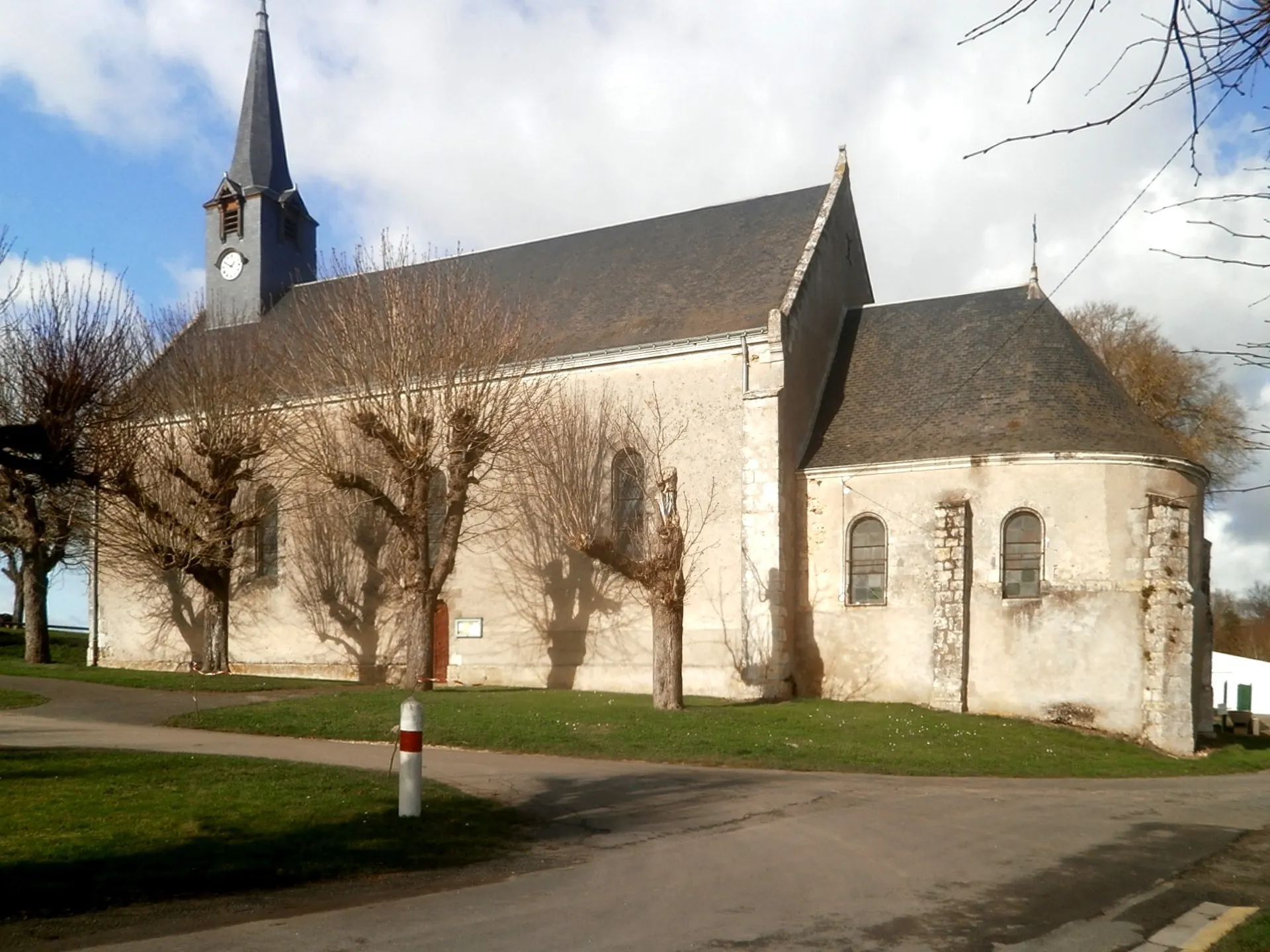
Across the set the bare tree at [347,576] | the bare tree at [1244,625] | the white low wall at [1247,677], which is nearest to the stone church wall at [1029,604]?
the bare tree at [347,576]

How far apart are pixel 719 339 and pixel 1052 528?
7.88m

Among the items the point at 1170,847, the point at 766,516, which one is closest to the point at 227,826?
the point at 1170,847

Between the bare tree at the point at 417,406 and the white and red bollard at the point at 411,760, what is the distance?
533 inches

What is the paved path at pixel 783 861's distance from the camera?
641 centimetres

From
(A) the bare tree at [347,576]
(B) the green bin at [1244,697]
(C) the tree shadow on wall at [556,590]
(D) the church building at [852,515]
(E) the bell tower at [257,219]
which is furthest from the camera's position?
(B) the green bin at [1244,697]

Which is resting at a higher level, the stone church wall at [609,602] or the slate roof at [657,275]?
the slate roof at [657,275]

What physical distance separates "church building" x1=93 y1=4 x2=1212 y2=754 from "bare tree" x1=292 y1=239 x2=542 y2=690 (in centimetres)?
329

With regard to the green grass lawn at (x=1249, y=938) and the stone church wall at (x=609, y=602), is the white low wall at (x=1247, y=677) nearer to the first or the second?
the stone church wall at (x=609, y=602)

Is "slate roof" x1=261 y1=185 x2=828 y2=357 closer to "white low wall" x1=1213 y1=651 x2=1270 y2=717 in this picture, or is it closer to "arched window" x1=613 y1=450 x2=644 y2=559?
"arched window" x1=613 y1=450 x2=644 y2=559

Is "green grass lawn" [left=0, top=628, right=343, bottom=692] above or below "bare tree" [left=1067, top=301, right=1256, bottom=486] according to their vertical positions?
below

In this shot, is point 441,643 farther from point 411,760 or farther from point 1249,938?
point 1249,938

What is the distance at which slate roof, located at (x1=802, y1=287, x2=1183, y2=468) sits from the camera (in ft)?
75.1

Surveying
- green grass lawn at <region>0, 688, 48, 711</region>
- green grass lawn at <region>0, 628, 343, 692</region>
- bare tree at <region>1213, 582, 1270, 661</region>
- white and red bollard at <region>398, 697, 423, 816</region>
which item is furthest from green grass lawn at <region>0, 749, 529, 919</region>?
bare tree at <region>1213, 582, 1270, 661</region>

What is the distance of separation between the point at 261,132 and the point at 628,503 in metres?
19.3
